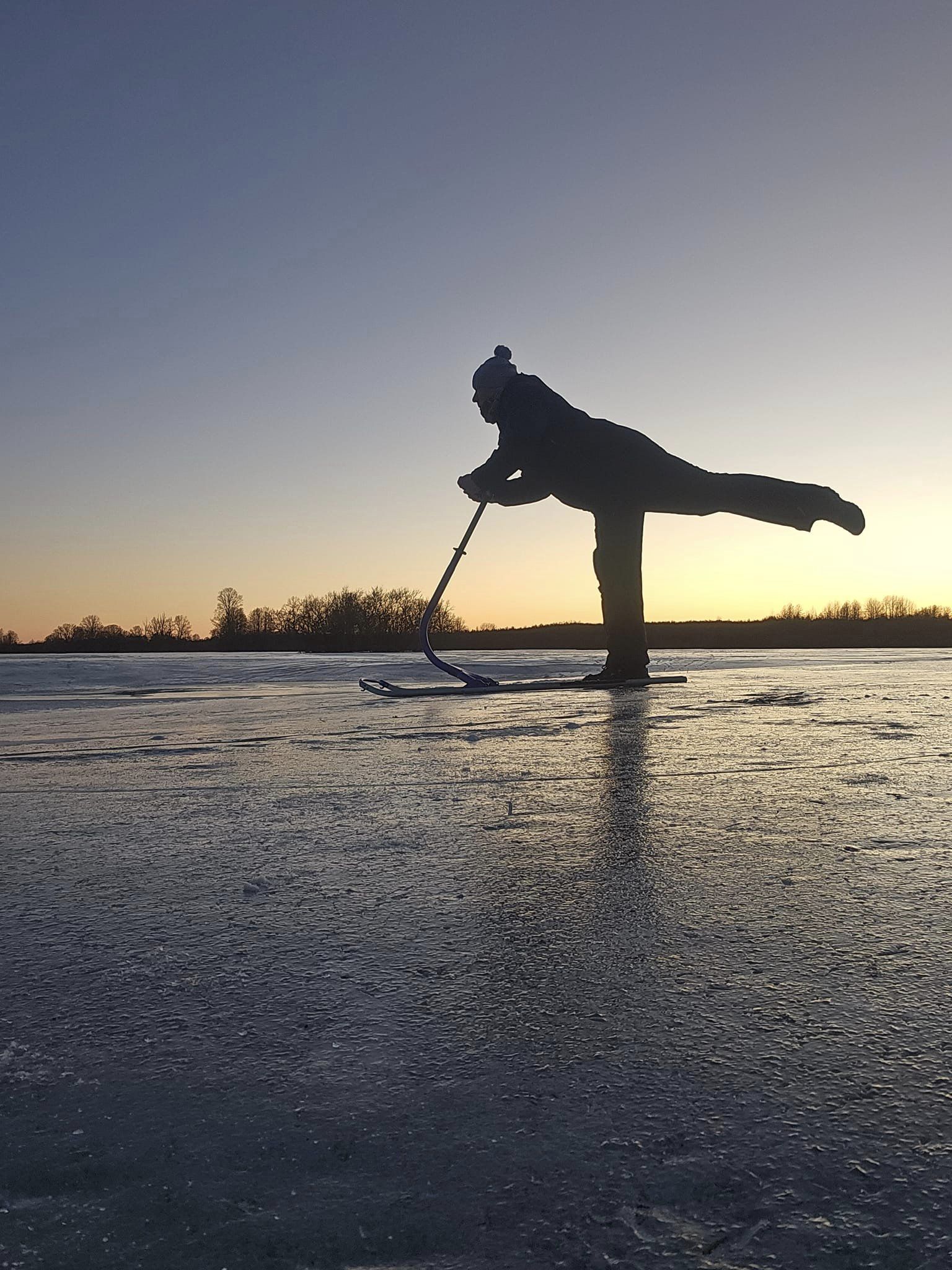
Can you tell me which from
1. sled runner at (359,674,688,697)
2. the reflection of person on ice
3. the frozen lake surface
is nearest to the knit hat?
the reflection of person on ice

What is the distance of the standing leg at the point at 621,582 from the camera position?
336 inches

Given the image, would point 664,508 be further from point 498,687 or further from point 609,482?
point 498,687

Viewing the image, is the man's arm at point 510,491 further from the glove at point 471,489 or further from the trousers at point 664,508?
the trousers at point 664,508

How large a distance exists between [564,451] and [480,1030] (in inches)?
292

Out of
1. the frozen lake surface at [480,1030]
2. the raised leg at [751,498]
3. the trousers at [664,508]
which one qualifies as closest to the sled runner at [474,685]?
the trousers at [664,508]

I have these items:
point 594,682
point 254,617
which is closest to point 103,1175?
point 594,682

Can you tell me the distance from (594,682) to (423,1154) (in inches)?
296

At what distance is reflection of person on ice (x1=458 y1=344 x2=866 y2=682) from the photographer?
8.18 meters

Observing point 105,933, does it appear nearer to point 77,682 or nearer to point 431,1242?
point 431,1242

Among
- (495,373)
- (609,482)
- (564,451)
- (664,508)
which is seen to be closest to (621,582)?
(664,508)

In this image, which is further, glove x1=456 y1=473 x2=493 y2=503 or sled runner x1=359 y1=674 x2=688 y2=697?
glove x1=456 y1=473 x2=493 y2=503

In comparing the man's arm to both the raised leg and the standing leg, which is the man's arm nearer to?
the standing leg

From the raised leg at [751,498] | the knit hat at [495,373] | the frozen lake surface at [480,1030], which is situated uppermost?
the knit hat at [495,373]

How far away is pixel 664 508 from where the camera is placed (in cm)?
854
